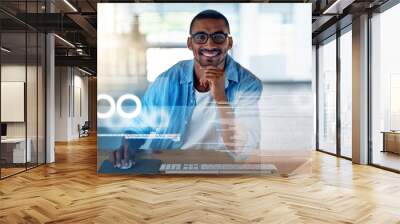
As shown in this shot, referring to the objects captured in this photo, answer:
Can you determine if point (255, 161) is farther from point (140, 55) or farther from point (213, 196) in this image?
point (140, 55)

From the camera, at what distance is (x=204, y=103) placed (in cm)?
661

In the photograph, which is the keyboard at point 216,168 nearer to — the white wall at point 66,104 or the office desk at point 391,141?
the office desk at point 391,141

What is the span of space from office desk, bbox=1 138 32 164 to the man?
182 cm

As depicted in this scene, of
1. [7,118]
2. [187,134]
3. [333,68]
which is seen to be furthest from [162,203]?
[333,68]

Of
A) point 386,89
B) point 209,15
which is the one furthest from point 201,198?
point 386,89

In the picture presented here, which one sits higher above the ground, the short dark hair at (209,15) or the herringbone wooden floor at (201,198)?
the short dark hair at (209,15)

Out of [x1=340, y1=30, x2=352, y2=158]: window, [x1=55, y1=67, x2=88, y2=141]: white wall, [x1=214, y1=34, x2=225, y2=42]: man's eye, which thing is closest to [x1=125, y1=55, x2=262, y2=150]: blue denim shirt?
[x1=214, y1=34, x2=225, y2=42]: man's eye

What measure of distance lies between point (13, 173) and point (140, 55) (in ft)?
10.1

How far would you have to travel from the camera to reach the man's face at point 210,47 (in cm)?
665

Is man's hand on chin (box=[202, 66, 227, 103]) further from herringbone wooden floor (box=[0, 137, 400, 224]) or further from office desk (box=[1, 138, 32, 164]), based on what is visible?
office desk (box=[1, 138, 32, 164])

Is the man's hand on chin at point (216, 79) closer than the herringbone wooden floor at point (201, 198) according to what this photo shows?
No

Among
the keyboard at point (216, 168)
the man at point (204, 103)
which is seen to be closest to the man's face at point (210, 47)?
the man at point (204, 103)

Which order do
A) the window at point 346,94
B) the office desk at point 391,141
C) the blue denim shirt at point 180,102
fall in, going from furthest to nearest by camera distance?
1. the window at point 346,94
2. the office desk at point 391,141
3. the blue denim shirt at point 180,102

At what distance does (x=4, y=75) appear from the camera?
21.3 feet
